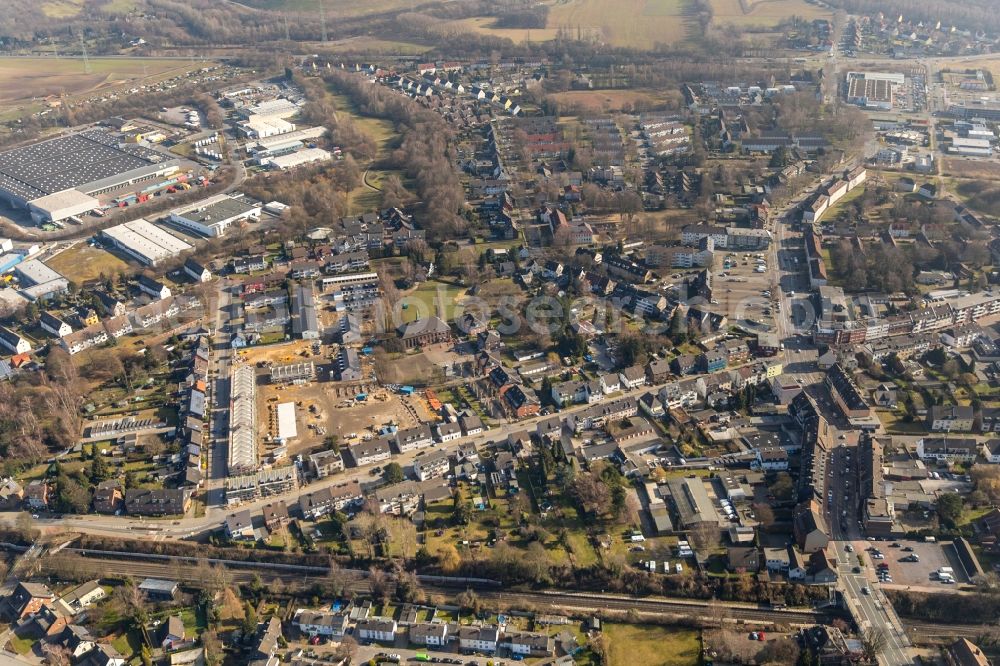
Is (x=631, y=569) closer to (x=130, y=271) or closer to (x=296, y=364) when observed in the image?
(x=296, y=364)

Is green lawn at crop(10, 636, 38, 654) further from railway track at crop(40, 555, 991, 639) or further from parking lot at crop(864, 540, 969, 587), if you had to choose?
parking lot at crop(864, 540, 969, 587)

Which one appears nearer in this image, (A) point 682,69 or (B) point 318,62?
(A) point 682,69

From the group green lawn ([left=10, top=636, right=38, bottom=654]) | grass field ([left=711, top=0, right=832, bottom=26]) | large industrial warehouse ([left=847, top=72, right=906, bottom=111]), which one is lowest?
green lawn ([left=10, top=636, right=38, bottom=654])

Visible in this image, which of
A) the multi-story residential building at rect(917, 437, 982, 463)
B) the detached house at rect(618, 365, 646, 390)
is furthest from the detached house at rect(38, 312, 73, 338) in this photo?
the multi-story residential building at rect(917, 437, 982, 463)

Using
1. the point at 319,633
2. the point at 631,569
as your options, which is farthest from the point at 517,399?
the point at 319,633

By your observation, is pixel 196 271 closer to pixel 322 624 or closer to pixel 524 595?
pixel 322 624

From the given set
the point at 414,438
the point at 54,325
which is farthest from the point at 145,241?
the point at 414,438
